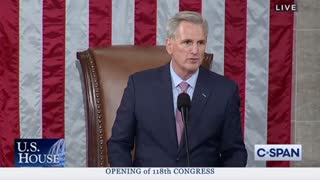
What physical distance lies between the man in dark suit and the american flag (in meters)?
1.22

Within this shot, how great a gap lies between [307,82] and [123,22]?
115cm

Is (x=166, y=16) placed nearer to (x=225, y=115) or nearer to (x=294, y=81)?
(x=294, y=81)

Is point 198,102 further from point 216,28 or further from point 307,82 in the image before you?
point 307,82

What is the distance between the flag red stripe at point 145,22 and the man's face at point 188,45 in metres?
1.21

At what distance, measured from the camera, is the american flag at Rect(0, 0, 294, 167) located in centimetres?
356

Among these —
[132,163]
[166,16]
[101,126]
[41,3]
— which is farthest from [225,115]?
[41,3]

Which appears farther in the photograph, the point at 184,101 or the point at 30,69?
the point at 30,69

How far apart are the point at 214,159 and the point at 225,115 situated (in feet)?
0.57

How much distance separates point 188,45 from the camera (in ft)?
7.67

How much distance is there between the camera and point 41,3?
11.6 feet

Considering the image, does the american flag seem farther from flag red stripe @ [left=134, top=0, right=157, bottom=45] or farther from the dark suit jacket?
the dark suit jacket

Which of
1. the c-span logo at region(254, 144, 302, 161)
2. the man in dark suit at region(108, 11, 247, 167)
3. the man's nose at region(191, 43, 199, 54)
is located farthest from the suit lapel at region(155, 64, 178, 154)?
the c-span logo at region(254, 144, 302, 161)

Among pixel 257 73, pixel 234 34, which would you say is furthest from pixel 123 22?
pixel 257 73

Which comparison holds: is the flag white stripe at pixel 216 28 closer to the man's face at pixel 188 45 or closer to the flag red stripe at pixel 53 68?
the flag red stripe at pixel 53 68
